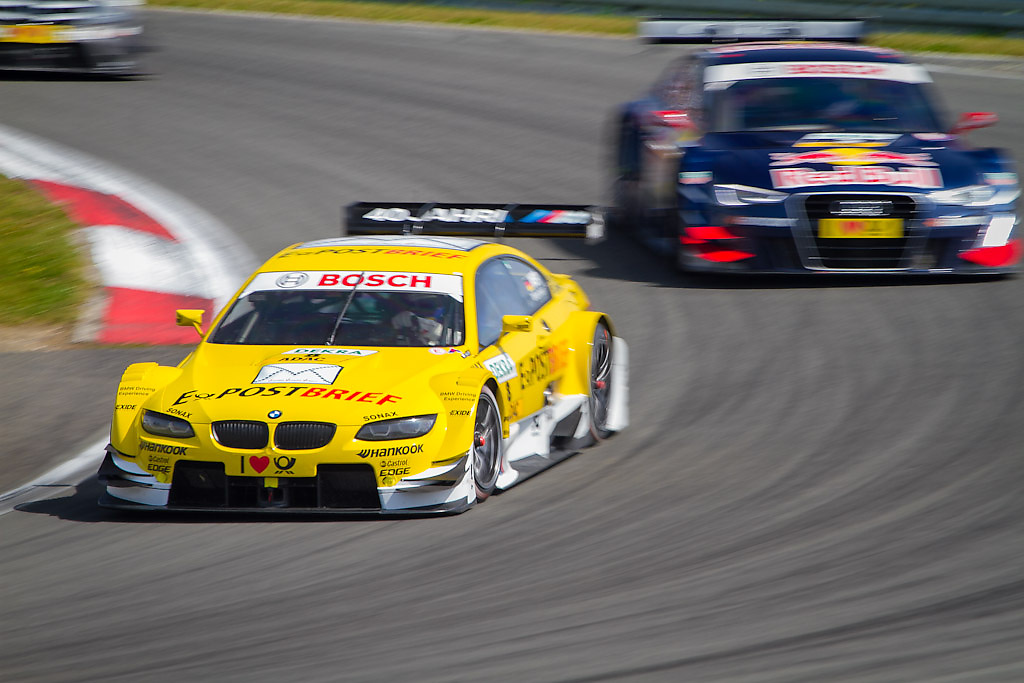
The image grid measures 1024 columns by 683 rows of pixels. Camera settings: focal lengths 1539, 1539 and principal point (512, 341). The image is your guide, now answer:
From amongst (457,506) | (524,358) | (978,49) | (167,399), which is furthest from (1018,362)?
(978,49)

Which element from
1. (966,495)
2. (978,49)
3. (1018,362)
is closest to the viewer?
Answer: (966,495)

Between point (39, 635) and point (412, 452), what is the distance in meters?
1.76

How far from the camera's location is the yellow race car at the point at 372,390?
6219 millimetres

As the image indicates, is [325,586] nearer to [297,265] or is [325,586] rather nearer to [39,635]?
[39,635]

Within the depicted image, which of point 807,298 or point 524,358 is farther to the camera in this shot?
point 807,298

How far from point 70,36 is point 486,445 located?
1324 centimetres

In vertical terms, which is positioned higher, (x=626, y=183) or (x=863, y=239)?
(x=863, y=239)

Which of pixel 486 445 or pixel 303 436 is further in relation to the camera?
pixel 486 445

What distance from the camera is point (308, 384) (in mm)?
6422

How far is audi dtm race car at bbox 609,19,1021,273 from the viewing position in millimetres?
10344

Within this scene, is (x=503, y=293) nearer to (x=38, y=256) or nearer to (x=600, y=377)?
(x=600, y=377)

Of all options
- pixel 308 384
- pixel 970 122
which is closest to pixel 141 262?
pixel 308 384

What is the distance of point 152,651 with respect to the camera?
15.5ft

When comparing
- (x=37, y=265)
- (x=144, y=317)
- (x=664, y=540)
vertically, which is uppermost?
(x=664, y=540)
